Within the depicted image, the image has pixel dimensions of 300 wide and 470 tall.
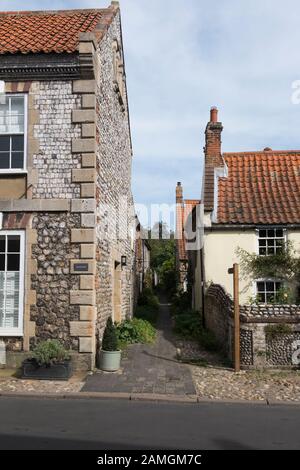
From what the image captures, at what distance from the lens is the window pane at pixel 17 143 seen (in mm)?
11141

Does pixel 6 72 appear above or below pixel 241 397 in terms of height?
above

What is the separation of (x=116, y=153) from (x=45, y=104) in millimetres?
4143

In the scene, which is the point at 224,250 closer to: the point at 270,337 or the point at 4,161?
the point at 270,337

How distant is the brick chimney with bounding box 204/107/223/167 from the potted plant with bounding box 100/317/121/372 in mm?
10236

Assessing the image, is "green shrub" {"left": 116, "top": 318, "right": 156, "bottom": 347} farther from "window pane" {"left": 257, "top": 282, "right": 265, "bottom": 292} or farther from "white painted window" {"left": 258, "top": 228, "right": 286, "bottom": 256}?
"white painted window" {"left": 258, "top": 228, "right": 286, "bottom": 256}

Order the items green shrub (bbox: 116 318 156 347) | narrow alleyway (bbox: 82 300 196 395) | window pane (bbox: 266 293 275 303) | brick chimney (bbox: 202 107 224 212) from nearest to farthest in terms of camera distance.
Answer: narrow alleyway (bbox: 82 300 196 395) → green shrub (bbox: 116 318 156 347) → window pane (bbox: 266 293 275 303) → brick chimney (bbox: 202 107 224 212)

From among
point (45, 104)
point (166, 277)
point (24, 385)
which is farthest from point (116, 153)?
point (166, 277)

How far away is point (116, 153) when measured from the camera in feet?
49.0

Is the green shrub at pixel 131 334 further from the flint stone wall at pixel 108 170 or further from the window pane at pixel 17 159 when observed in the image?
the window pane at pixel 17 159

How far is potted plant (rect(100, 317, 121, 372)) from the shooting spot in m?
10.5

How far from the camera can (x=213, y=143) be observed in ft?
62.7

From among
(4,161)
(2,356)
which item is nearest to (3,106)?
(4,161)

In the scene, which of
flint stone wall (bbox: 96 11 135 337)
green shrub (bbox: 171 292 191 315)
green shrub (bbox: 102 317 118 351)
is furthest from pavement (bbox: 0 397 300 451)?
green shrub (bbox: 171 292 191 315)
